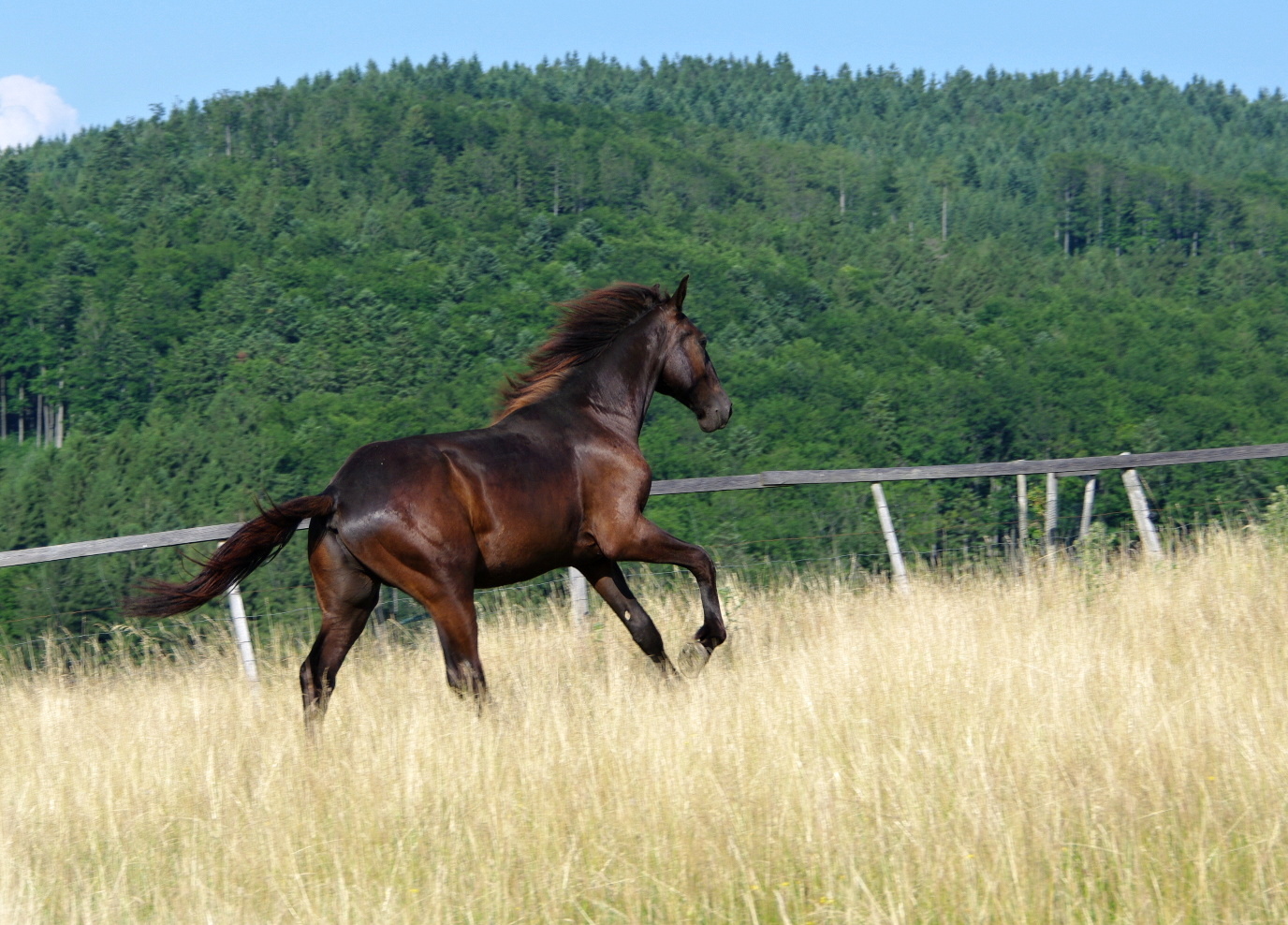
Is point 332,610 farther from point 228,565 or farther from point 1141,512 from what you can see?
point 1141,512

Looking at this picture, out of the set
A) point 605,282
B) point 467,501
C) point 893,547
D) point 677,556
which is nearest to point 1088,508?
point 893,547

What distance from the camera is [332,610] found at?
5.67 metres

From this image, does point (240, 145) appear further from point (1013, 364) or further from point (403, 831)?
point (403, 831)

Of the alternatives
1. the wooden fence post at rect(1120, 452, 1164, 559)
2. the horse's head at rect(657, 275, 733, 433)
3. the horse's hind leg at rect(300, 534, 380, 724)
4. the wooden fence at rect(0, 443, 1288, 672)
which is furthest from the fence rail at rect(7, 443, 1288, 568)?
the horse's hind leg at rect(300, 534, 380, 724)

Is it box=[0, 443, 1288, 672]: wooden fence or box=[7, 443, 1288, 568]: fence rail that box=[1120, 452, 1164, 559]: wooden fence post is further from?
box=[7, 443, 1288, 568]: fence rail

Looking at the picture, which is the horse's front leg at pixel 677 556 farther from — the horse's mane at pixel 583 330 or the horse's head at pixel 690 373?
the horse's mane at pixel 583 330

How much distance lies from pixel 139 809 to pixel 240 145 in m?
176

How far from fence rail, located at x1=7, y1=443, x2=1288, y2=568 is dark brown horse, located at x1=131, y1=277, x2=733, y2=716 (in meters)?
1.09

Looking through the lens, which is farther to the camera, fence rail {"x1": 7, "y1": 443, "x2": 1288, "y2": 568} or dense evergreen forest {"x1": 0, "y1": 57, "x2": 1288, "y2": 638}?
dense evergreen forest {"x1": 0, "y1": 57, "x2": 1288, "y2": 638}

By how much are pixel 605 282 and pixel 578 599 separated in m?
112

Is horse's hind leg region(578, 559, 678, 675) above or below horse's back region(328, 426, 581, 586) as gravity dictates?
below

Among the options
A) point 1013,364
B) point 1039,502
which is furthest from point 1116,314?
point 1039,502

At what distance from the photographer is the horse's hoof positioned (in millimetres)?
6375

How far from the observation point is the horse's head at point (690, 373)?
6844 millimetres
